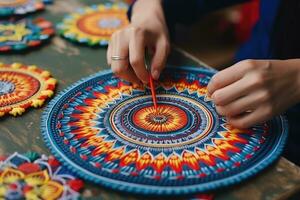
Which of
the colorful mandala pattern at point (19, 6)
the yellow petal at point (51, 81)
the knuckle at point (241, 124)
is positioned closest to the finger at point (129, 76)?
the yellow petal at point (51, 81)

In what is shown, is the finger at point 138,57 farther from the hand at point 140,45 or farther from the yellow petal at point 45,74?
the yellow petal at point 45,74

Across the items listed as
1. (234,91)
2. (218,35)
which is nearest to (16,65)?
(234,91)

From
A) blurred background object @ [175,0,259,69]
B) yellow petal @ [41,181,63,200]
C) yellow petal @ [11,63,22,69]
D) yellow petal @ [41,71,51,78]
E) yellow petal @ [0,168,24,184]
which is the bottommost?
blurred background object @ [175,0,259,69]

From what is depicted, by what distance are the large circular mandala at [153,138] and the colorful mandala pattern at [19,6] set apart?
0.39 meters

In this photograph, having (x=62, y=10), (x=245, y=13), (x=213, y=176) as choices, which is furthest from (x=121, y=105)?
(x=245, y=13)

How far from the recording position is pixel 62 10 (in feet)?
3.77

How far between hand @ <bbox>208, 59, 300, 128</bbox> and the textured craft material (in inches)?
17.9

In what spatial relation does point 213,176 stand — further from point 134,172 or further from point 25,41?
point 25,41

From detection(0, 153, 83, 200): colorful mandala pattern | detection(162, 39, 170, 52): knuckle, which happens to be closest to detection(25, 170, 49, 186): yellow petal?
detection(0, 153, 83, 200): colorful mandala pattern

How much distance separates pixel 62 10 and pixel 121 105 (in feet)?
1.62

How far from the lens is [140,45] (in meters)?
0.82

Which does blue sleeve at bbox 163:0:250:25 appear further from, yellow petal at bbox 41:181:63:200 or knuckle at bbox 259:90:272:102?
yellow petal at bbox 41:181:63:200

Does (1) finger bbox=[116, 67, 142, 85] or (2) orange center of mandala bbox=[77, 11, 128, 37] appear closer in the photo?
(1) finger bbox=[116, 67, 142, 85]

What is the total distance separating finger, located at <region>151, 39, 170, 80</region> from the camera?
0.83 metres
